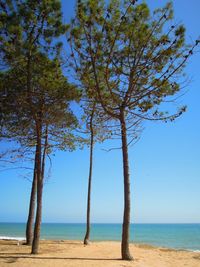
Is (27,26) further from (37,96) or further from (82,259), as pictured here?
(82,259)

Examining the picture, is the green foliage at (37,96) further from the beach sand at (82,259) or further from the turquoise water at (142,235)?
the turquoise water at (142,235)

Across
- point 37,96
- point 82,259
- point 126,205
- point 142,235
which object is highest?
point 37,96

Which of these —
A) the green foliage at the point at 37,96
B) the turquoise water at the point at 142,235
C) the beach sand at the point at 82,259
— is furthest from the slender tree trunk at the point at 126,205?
the turquoise water at the point at 142,235

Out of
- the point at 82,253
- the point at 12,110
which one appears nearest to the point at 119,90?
the point at 12,110

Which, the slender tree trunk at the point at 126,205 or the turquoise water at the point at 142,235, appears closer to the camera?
the slender tree trunk at the point at 126,205

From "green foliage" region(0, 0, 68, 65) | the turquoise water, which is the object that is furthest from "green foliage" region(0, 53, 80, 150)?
the turquoise water

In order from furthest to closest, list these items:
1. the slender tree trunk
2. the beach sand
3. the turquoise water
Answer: the turquoise water
the slender tree trunk
the beach sand

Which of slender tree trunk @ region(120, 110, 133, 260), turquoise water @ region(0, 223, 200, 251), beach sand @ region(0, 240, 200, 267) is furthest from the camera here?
turquoise water @ region(0, 223, 200, 251)

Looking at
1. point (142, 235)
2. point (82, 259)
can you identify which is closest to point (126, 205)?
point (82, 259)

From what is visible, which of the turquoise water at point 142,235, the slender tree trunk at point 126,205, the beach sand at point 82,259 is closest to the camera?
the beach sand at point 82,259

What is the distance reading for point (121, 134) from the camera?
13.8m

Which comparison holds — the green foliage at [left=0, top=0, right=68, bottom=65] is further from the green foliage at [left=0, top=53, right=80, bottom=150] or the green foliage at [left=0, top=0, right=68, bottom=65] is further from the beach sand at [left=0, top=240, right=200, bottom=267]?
the beach sand at [left=0, top=240, right=200, bottom=267]

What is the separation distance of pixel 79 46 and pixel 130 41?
1.81 m

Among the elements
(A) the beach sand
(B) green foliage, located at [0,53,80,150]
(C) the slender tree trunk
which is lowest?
(A) the beach sand
